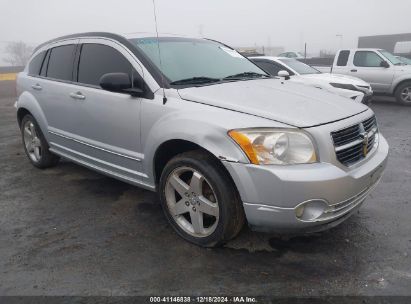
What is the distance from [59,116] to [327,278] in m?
3.30

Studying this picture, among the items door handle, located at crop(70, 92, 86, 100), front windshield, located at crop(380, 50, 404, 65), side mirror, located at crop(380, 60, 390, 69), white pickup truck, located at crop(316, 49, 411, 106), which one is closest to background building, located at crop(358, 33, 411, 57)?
front windshield, located at crop(380, 50, 404, 65)

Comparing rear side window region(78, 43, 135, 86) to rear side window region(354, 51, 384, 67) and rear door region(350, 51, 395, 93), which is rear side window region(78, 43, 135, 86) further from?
rear side window region(354, 51, 384, 67)

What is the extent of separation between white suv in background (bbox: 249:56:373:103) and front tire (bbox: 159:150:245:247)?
5741 millimetres

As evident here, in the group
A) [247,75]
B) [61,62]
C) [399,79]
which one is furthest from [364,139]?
[399,79]

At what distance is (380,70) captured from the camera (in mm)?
10688

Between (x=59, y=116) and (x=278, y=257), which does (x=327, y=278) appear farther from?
(x=59, y=116)

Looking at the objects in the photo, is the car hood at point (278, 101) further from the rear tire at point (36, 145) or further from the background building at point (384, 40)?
the background building at point (384, 40)

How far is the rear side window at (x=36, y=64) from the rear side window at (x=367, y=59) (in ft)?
30.0

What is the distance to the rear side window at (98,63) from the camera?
355 cm

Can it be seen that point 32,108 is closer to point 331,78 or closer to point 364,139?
point 364,139

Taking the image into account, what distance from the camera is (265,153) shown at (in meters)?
2.54

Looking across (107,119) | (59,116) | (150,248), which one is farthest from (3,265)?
(59,116)

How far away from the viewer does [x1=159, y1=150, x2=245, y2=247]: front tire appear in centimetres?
273

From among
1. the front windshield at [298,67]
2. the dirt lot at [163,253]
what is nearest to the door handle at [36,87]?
the dirt lot at [163,253]
